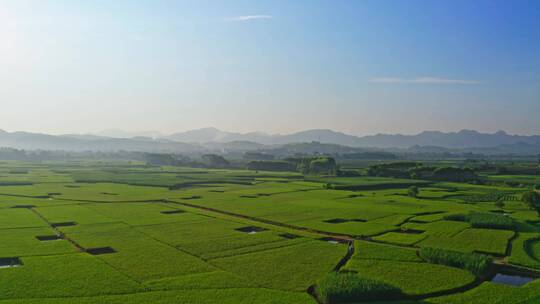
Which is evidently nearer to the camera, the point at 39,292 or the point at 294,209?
the point at 39,292

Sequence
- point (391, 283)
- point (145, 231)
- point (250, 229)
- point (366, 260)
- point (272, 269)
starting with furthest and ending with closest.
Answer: point (250, 229) → point (145, 231) → point (366, 260) → point (272, 269) → point (391, 283)

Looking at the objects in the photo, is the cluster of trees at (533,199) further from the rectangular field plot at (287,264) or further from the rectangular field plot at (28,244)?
the rectangular field plot at (28,244)

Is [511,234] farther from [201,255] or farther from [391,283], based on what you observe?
[201,255]

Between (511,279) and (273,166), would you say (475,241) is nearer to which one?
(511,279)

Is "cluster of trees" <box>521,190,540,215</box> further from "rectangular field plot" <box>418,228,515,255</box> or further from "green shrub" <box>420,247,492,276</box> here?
"green shrub" <box>420,247,492,276</box>

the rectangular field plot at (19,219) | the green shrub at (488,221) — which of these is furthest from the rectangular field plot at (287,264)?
the rectangular field plot at (19,219)

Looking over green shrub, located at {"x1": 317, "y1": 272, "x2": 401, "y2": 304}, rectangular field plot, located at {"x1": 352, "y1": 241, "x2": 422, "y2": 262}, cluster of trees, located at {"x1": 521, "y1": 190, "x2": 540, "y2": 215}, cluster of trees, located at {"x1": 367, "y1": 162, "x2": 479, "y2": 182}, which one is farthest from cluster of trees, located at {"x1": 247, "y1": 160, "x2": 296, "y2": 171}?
green shrub, located at {"x1": 317, "y1": 272, "x2": 401, "y2": 304}

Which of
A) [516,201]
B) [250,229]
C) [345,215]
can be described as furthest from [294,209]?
[516,201]
